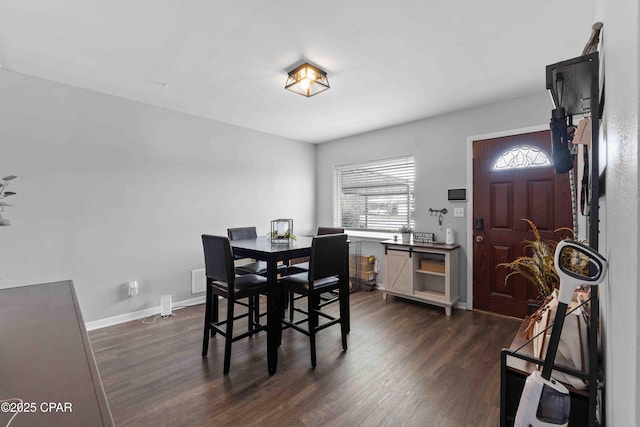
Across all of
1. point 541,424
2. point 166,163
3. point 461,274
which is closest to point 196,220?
point 166,163

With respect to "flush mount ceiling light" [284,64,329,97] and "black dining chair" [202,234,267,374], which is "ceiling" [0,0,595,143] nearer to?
"flush mount ceiling light" [284,64,329,97]

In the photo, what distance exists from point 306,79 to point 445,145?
218 cm

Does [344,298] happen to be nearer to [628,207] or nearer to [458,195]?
[458,195]

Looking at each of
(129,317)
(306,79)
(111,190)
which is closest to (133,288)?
(129,317)

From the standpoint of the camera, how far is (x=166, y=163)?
11.9ft

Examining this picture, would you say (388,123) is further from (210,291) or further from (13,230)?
(13,230)

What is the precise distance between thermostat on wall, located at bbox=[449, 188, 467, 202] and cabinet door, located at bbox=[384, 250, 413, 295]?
0.92 m

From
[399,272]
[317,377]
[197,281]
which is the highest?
[399,272]

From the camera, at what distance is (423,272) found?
147 inches

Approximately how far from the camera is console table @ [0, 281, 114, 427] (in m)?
0.66

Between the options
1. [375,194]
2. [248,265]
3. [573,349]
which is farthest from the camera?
[375,194]

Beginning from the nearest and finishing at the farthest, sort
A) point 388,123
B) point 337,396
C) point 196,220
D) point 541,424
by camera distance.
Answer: point 541,424
point 337,396
point 196,220
point 388,123

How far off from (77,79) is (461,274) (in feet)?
15.5

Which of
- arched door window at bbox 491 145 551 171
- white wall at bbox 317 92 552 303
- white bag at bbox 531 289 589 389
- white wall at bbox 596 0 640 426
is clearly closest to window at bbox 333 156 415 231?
white wall at bbox 317 92 552 303
